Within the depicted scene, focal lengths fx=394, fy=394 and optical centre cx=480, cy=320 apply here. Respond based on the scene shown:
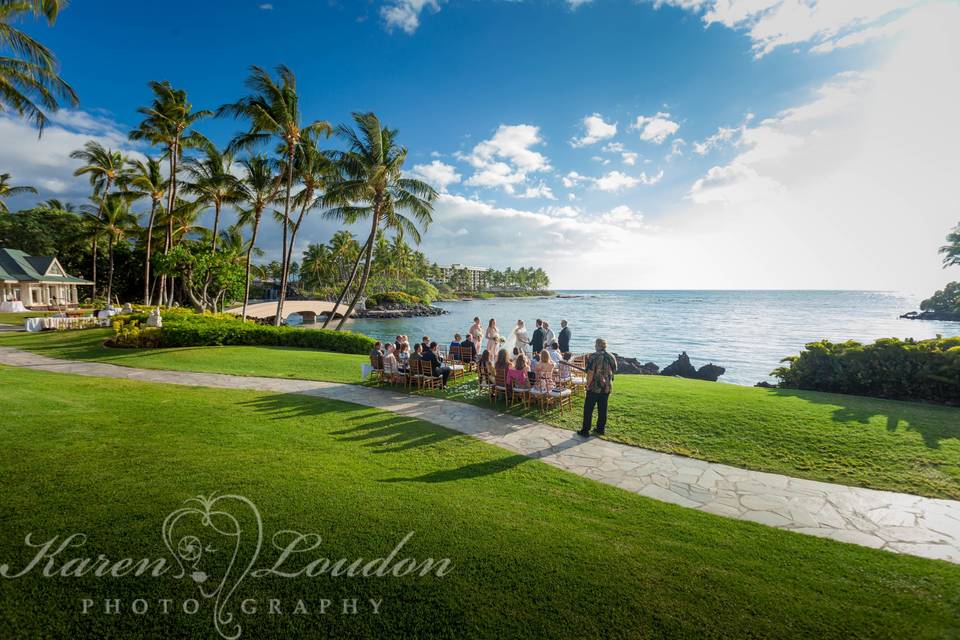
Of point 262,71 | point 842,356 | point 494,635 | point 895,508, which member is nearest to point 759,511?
point 895,508

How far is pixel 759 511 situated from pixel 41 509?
25.3 feet

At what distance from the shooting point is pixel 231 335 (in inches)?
714

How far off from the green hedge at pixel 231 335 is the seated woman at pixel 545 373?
11.1 metres

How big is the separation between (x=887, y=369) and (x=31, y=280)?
182 feet

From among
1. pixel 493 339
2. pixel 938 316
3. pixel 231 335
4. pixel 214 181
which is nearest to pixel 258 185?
pixel 214 181

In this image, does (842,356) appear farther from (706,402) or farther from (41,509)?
(41,509)

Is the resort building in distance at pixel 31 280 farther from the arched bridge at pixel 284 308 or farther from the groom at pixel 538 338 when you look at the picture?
the groom at pixel 538 338

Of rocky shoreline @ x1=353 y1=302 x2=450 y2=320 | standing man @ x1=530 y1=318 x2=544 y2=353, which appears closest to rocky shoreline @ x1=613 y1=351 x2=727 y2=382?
standing man @ x1=530 y1=318 x2=544 y2=353

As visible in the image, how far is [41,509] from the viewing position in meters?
3.74

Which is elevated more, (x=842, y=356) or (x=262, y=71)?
(x=262, y=71)

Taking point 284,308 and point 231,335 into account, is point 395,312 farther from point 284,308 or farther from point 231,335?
point 231,335

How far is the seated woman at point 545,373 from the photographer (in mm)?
8977

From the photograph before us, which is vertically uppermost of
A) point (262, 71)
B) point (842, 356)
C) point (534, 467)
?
point (262, 71)

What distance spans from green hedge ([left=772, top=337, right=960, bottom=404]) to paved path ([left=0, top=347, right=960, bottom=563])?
6.29 meters
